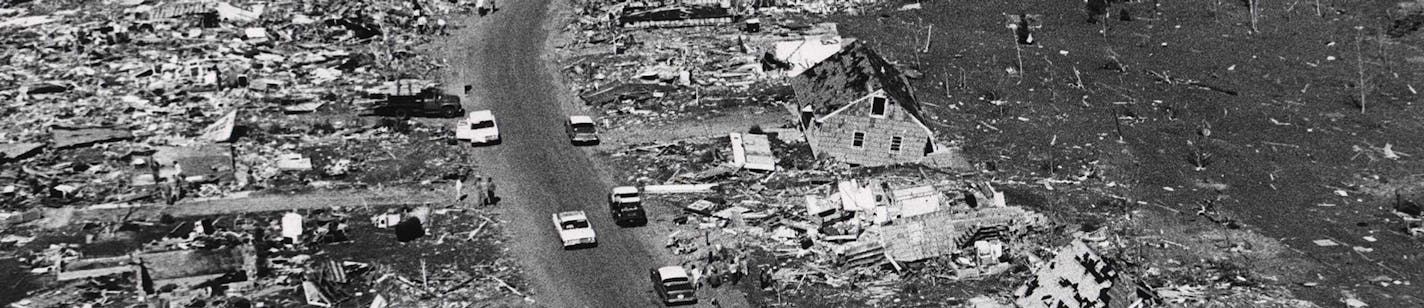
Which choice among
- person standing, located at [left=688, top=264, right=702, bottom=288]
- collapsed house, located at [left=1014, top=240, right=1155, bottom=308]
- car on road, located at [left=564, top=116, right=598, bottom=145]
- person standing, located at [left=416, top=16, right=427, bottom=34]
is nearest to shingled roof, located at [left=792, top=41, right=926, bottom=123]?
car on road, located at [left=564, top=116, right=598, bottom=145]

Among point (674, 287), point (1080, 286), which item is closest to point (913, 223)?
point (1080, 286)

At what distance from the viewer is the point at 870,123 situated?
6138 centimetres

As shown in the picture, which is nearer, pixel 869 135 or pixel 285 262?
pixel 285 262

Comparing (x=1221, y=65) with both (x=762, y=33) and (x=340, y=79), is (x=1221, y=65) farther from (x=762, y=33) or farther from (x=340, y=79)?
(x=340, y=79)

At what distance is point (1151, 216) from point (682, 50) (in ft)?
90.0

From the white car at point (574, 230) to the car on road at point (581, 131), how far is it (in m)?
9.35

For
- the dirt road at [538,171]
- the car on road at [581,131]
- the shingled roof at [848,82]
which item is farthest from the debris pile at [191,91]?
the shingled roof at [848,82]

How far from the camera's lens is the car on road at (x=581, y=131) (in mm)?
64875

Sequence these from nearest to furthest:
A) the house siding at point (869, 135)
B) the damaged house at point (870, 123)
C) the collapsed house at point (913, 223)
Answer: the collapsed house at point (913, 223)
the damaged house at point (870, 123)
the house siding at point (869, 135)

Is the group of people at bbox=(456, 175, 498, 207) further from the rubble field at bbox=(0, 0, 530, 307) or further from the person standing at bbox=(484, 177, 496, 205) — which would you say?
the rubble field at bbox=(0, 0, 530, 307)

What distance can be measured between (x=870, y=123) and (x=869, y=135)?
→ 0.55 meters

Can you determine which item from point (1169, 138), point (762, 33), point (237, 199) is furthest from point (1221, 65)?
point (237, 199)

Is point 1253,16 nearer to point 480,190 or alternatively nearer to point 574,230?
point 480,190

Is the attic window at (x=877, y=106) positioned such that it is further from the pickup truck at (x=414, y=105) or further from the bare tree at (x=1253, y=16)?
the bare tree at (x=1253, y=16)
